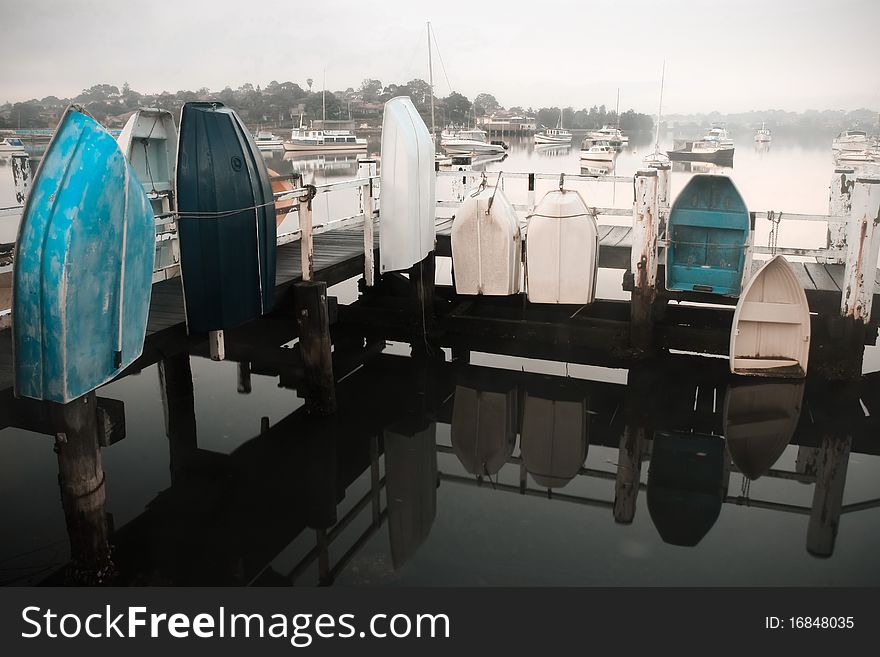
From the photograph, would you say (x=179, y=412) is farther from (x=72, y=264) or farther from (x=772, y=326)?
(x=772, y=326)

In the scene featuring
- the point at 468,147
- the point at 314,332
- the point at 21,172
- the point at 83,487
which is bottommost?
the point at 83,487

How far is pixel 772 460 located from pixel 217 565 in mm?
4556

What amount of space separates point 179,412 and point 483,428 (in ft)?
9.71

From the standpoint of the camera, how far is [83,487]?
4.20 meters

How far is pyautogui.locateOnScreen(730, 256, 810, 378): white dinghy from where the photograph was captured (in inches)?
286

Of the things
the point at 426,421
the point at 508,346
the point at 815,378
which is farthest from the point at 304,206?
the point at 815,378

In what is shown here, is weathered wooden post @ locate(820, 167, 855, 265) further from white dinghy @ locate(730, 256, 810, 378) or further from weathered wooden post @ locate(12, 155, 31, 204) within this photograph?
weathered wooden post @ locate(12, 155, 31, 204)

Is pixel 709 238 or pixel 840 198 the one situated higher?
pixel 840 198

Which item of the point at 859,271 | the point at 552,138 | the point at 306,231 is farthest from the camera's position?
the point at 552,138

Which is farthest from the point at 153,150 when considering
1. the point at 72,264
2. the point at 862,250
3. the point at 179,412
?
the point at 862,250

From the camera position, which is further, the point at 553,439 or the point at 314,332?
the point at 553,439

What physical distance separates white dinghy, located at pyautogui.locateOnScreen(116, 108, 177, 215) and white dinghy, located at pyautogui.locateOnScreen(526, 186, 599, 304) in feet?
12.6

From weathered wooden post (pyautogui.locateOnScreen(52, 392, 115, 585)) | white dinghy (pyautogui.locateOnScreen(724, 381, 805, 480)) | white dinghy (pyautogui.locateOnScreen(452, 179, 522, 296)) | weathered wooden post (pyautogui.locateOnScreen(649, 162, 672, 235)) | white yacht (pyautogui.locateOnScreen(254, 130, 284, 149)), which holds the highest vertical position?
white yacht (pyautogui.locateOnScreen(254, 130, 284, 149))

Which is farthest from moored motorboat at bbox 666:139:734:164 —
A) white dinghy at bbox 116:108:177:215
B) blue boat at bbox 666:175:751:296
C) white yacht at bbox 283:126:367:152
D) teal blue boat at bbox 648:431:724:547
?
white dinghy at bbox 116:108:177:215
